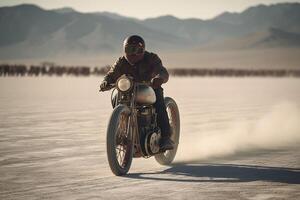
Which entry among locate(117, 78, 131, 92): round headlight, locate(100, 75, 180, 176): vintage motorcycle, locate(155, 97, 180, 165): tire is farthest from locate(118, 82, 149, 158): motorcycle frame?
locate(155, 97, 180, 165): tire

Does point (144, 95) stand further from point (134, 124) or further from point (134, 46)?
point (134, 46)

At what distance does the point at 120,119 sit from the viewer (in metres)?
8.35

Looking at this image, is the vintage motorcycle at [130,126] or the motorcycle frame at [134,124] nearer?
the vintage motorcycle at [130,126]

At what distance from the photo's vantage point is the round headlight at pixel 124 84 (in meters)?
8.28

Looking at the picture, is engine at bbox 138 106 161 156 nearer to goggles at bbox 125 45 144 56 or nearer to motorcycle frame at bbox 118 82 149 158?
motorcycle frame at bbox 118 82 149 158

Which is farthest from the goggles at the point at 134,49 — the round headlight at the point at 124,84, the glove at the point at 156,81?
the round headlight at the point at 124,84

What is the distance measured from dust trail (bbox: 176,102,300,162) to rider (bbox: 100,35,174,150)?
1140 mm

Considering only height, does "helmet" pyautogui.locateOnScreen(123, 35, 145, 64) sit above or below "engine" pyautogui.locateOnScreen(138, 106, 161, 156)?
above

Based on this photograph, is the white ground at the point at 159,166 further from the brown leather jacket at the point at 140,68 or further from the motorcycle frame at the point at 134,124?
the brown leather jacket at the point at 140,68

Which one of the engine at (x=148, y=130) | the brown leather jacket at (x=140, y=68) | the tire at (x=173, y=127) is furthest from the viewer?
the tire at (x=173, y=127)

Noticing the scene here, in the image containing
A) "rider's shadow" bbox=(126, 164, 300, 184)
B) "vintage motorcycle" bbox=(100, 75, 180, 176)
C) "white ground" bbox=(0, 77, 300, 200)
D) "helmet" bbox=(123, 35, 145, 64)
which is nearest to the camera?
"white ground" bbox=(0, 77, 300, 200)

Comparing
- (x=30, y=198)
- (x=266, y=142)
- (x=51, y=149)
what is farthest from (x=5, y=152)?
(x=266, y=142)

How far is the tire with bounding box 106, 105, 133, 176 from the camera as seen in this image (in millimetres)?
7977

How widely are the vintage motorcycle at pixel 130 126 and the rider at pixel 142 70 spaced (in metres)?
0.10
